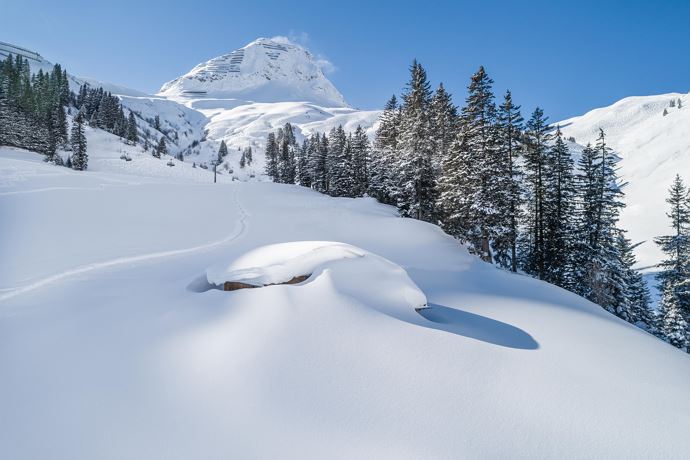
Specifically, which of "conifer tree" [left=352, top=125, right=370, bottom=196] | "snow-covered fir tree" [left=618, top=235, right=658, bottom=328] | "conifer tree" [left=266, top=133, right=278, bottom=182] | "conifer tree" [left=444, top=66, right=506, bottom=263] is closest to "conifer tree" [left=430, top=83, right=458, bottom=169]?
"conifer tree" [left=444, top=66, right=506, bottom=263]

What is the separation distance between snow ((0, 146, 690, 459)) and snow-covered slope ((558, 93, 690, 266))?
62688 mm

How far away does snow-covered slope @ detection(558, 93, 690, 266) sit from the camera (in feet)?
200

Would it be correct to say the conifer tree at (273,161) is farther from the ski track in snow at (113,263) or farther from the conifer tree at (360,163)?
the ski track in snow at (113,263)

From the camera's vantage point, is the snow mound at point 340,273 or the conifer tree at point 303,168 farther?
the conifer tree at point 303,168

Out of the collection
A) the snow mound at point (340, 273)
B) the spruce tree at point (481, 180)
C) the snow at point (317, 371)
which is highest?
the spruce tree at point (481, 180)

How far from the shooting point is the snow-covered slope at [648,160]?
200ft

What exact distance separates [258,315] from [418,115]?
974 inches

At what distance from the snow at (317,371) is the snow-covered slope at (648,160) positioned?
62688mm

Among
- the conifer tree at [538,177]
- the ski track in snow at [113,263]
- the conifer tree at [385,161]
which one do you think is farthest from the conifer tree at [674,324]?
the ski track in snow at [113,263]

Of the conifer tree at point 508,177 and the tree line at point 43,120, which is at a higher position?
the tree line at point 43,120


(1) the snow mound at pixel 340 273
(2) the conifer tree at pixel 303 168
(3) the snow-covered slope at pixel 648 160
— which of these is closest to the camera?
(1) the snow mound at pixel 340 273

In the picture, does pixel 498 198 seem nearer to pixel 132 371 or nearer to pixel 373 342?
pixel 373 342

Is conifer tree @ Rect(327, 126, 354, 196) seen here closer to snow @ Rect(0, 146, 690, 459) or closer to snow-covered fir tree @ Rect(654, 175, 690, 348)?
snow-covered fir tree @ Rect(654, 175, 690, 348)

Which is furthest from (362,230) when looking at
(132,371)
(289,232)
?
(132,371)
